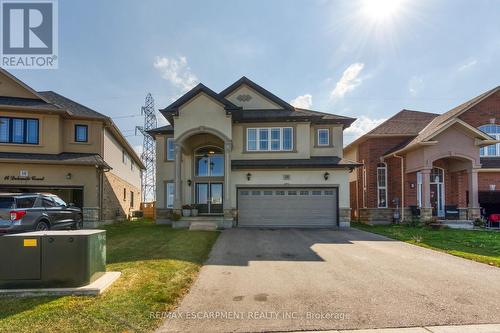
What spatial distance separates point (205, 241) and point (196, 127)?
7.33 m

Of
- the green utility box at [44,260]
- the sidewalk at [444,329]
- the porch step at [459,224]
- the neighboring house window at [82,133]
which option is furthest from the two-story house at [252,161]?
the sidewalk at [444,329]

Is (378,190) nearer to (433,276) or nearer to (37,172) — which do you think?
(433,276)

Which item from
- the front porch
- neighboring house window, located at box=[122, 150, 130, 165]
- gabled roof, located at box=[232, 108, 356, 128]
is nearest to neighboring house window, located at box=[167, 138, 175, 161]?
gabled roof, located at box=[232, 108, 356, 128]

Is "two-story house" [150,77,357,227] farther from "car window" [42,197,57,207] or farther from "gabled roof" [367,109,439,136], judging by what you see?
"car window" [42,197,57,207]

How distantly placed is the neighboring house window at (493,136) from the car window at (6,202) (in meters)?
25.4

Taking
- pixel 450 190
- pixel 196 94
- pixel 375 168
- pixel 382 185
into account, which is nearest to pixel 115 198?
pixel 196 94

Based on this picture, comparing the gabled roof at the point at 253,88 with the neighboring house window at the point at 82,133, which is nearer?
the neighboring house window at the point at 82,133

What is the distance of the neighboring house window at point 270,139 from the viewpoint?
18562 millimetres

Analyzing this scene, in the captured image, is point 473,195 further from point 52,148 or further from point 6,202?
point 52,148

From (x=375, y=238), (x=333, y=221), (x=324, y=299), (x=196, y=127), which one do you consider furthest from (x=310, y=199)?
(x=324, y=299)

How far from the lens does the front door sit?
61.7ft

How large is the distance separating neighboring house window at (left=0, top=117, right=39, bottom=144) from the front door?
9.49 meters

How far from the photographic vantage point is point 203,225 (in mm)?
15602

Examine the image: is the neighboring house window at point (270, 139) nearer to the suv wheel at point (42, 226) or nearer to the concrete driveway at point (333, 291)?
the concrete driveway at point (333, 291)
